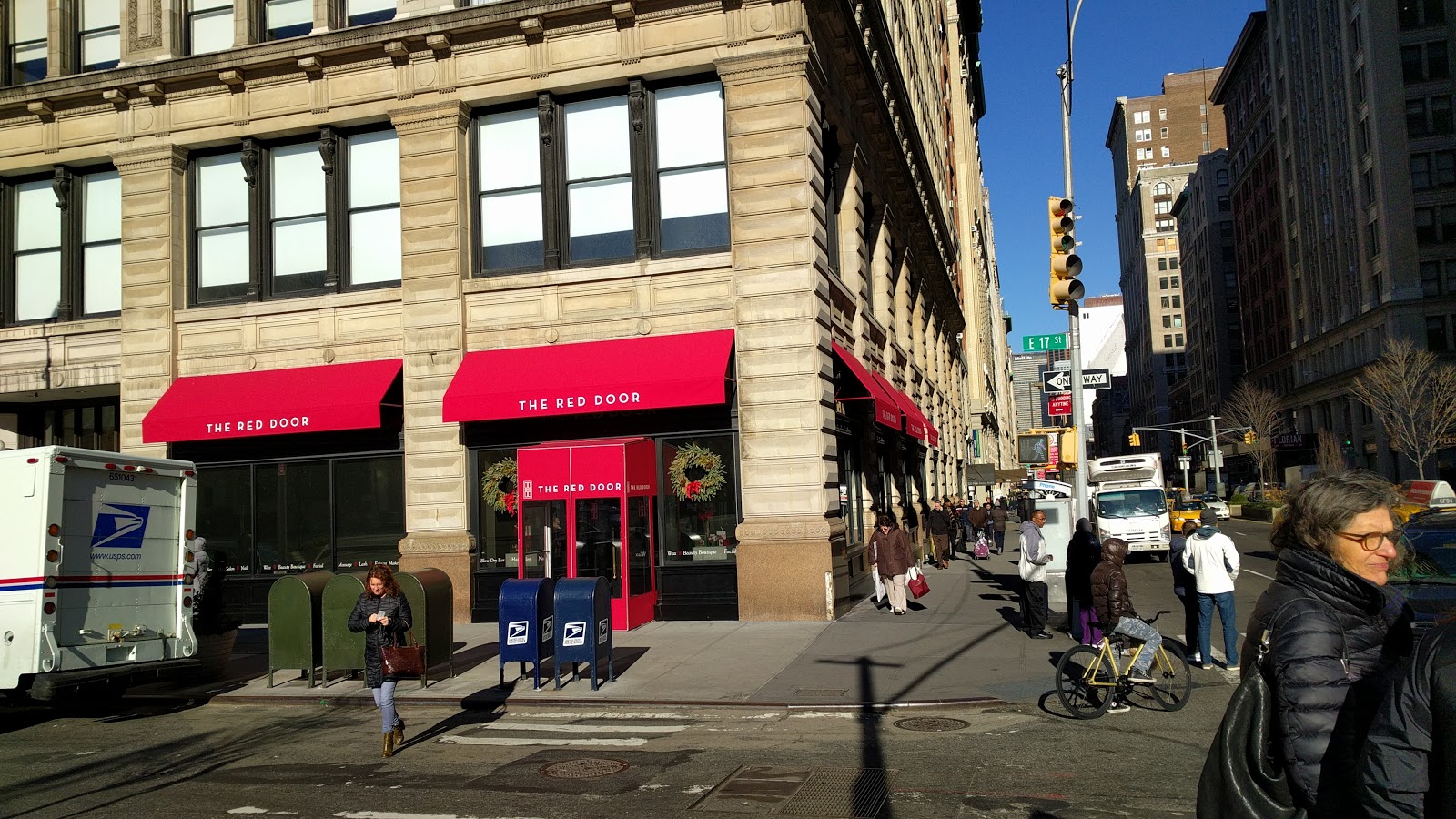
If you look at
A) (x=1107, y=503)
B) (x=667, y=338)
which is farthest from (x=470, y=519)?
(x=1107, y=503)

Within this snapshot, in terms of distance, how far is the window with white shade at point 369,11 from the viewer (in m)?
19.4

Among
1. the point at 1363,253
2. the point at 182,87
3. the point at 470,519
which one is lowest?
the point at 470,519

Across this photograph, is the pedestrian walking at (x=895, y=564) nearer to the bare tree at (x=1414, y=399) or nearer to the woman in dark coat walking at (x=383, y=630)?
the woman in dark coat walking at (x=383, y=630)

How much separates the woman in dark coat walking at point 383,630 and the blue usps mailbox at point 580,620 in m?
2.37

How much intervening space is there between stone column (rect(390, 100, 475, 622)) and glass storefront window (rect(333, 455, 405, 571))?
2.10 feet

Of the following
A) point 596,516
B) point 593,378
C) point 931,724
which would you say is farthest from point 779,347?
point 931,724

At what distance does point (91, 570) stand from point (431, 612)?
364cm

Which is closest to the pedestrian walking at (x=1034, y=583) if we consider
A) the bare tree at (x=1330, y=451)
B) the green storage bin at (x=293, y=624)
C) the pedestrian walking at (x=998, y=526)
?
the green storage bin at (x=293, y=624)

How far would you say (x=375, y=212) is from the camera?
1938 cm

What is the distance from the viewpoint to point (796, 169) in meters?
16.7

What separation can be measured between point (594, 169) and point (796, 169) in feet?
Answer: 12.4

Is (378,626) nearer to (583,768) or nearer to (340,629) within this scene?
(583,768)

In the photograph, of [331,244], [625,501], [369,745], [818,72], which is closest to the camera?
[369,745]

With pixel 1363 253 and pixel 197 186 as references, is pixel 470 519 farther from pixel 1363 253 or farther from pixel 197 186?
pixel 1363 253
